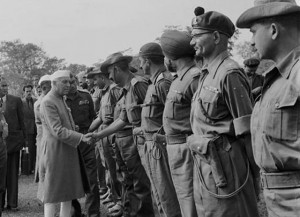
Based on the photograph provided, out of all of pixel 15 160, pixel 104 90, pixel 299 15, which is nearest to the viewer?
pixel 299 15

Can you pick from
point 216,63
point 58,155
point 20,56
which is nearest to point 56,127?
point 58,155

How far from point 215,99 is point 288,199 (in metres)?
1.24

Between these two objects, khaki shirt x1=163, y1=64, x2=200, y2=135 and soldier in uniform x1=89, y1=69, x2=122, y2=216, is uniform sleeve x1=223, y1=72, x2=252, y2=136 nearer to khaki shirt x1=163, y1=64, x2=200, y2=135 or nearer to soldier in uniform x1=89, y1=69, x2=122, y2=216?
khaki shirt x1=163, y1=64, x2=200, y2=135

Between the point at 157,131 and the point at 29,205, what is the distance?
447cm

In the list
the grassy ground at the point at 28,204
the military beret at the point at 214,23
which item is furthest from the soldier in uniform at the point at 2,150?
the military beret at the point at 214,23

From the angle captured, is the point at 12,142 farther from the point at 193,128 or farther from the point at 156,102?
the point at 193,128

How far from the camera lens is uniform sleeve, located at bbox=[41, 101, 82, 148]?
234 inches

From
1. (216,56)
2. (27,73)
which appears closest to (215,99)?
(216,56)

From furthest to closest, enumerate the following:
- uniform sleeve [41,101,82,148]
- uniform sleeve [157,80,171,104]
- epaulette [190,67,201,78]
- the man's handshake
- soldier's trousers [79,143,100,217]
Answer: soldier's trousers [79,143,100,217], the man's handshake, uniform sleeve [41,101,82,148], uniform sleeve [157,80,171,104], epaulette [190,67,201,78]

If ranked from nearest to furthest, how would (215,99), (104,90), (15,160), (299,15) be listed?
(299,15), (215,99), (104,90), (15,160)

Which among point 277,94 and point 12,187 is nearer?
point 277,94

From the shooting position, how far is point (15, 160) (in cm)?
931

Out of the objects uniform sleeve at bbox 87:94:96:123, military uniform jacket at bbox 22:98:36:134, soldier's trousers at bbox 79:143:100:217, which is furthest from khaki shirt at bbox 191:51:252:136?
military uniform jacket at bbox 22:98:36:134

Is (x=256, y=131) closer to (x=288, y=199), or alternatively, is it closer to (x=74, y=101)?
(x=288, y=199)
